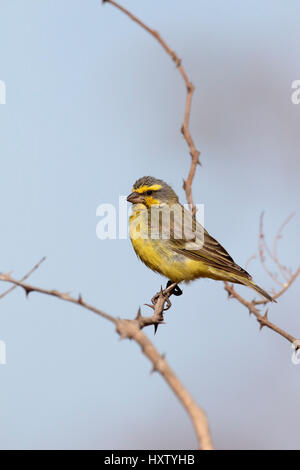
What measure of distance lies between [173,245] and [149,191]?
63 cm

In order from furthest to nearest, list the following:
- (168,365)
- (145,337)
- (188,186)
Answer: (188,186)
(145,337)
(168,365)

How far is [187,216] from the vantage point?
19.9 feet

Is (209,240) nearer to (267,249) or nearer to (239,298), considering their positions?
(267,249)

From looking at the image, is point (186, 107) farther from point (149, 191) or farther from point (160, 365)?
point (149, 191)

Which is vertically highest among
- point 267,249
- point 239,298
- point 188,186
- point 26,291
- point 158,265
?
point 158,265

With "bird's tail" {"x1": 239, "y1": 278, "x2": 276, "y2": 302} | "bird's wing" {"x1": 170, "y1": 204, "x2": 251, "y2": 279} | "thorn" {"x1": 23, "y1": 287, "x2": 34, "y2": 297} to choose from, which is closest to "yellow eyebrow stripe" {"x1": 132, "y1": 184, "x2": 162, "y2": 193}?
"bird's wing" {"x1": 170, "y1": 204, "x2": 251, "y2": 279}

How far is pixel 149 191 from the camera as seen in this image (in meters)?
6.18

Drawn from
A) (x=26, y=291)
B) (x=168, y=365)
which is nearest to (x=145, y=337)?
(x=168, y=365)

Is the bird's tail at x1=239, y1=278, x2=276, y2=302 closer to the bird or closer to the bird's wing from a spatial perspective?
the bird

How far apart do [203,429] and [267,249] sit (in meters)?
3.38

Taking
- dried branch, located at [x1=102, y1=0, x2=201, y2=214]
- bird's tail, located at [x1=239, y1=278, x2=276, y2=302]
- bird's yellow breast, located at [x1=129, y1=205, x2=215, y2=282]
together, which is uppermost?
bird's yellow breast, located at [x1=129, y1=205, x2=215, y2=282]

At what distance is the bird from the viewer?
19.1 feet

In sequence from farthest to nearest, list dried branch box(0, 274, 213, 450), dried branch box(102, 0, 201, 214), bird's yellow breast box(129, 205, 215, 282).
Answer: bird's yellow breast box(129, 205, 215, 282) → dried branch box(102, 0, 201, 214) → dried branch box(0, 274, 213, 450)

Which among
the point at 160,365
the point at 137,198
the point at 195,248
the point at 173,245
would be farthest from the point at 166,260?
the point at 160,365
